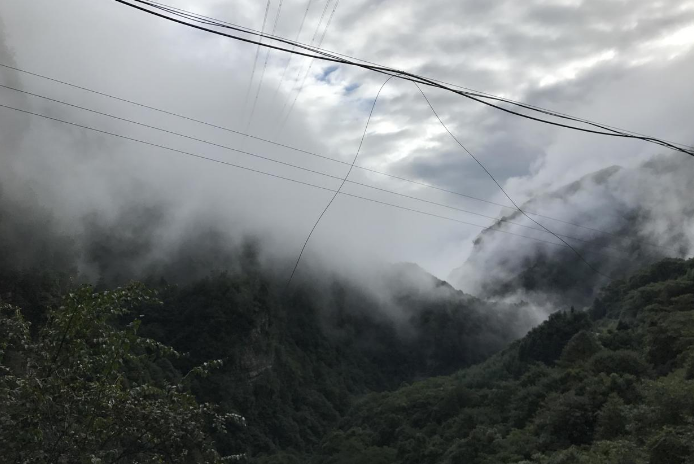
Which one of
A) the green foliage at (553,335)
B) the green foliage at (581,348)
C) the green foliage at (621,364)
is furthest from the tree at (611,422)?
the green foliage at (553,335)

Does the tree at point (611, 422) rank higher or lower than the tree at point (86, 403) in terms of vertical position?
lower

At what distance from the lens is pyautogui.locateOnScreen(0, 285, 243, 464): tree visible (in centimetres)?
898

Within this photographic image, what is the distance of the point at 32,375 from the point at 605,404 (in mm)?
33091

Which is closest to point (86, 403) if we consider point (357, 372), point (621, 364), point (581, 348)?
point (621, 364)

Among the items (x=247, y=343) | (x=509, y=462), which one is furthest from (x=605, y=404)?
(x=247, y=343)

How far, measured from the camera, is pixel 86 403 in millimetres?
9469

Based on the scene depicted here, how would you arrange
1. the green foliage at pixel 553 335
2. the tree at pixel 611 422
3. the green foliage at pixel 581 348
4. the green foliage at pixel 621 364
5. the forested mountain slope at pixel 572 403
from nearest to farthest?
the forested mountain slope at pixel 572 403 → the tree at pixel 611 422 → the green foliage at pixel 621 364 → the green foliage at pixel 581 348 → the green foliage at pixel 553 335

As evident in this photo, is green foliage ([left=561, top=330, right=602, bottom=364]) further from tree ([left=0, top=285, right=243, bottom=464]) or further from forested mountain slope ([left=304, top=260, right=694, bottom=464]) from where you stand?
tree ([left=0, top=285, right=243, bottom=464])

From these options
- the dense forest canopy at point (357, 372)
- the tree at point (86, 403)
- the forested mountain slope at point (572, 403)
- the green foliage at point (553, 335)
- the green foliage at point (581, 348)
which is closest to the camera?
the tree at point (86, 403)

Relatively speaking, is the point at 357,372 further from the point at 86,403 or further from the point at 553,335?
the point at 86,403

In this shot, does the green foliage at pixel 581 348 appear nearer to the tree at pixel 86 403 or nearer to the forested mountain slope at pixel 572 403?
the forested mountain slope at pixel 572 403

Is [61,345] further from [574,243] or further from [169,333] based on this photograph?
[574,243]

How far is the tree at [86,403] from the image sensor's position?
898 cm

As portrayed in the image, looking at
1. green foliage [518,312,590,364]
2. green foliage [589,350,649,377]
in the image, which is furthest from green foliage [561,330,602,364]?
green foliage [518,312,590,364]
